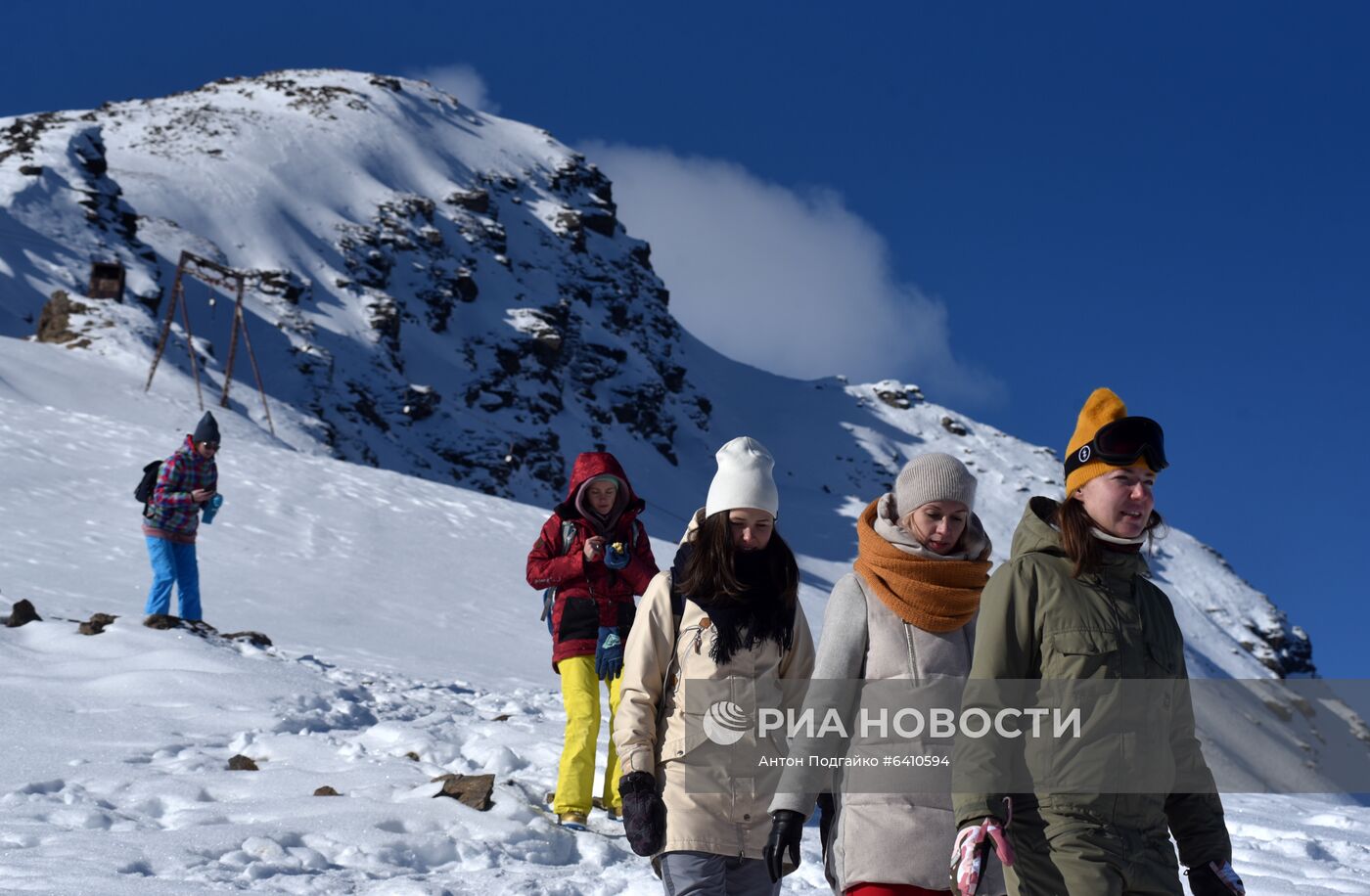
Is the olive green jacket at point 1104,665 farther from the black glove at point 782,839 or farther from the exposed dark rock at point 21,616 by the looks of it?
the exposed dark rock at point 21,616

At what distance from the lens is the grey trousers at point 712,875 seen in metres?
3.43

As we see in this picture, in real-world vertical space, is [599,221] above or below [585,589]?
above

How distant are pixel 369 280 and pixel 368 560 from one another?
70.5 metres

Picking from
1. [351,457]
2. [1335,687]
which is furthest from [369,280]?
[1335,687]

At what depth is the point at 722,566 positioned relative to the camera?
3.71 meters

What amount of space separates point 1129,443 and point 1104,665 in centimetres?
58

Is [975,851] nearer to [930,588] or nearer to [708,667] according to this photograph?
[930,588]

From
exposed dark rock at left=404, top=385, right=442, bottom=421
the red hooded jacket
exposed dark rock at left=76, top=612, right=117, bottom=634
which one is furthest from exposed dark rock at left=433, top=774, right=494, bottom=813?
exposed dark rock at left=404, top=385, right=442, bottom=421

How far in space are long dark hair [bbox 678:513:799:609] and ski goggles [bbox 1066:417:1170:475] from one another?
103 cm

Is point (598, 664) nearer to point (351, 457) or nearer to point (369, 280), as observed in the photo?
point (351, 457)

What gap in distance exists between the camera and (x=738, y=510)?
3.80 metres

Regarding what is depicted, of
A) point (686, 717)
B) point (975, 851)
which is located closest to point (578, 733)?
point (686, 717)

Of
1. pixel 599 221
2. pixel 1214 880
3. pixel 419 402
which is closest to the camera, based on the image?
pixel 1214 880

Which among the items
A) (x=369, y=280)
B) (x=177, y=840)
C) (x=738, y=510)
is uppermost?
(x=369, y=280)
